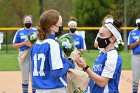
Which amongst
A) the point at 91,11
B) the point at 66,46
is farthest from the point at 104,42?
the point at 91,11

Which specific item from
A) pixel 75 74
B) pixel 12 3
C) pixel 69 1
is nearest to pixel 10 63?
pixel 75 74

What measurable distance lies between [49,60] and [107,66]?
74 centimetres

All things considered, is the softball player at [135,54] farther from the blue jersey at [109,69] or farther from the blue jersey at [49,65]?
the blue jersey at [49,65]

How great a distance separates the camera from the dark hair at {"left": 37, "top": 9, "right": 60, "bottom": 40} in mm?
5719

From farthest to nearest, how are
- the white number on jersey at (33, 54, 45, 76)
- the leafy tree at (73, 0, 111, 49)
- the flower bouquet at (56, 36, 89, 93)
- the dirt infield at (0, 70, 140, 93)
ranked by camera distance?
the leafy tree at (73, 0, 111, 49) → the dirt infield at (0, 70, 140, 93) → the flower bouquet at (56, 36, 89, 93) → the white number on jersey at (33, 54, 45, 76)

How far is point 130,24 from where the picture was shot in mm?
46625

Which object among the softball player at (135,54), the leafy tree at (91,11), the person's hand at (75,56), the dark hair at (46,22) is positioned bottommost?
the softball player at (135,54)

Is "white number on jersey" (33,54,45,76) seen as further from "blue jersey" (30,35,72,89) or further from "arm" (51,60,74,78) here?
"arm" (51,60,74,78)

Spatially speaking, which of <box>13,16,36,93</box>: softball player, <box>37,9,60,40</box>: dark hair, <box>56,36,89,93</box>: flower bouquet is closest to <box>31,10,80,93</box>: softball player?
<box>37,9,60,40</box>: dark hair

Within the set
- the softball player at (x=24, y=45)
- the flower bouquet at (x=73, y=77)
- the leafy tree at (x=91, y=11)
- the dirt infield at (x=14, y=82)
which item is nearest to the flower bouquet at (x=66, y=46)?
the flower bouquet at (x=73, y=77)

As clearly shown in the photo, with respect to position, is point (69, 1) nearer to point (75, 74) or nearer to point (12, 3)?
point (12, 3)

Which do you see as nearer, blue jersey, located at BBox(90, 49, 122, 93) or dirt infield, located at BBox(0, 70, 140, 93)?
blue jersey, located at BBox(90, 49, 122, 93)

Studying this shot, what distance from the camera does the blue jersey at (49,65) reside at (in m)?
5.74

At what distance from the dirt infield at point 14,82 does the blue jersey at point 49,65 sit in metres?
7.62
